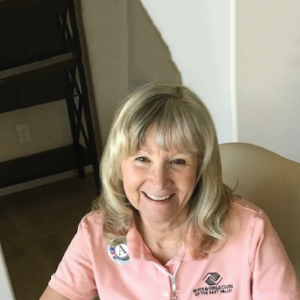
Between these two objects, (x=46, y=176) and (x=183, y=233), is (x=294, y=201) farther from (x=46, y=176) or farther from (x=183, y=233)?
(x=46, y=176)

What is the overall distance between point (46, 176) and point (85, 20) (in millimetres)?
871

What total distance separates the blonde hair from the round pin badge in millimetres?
155

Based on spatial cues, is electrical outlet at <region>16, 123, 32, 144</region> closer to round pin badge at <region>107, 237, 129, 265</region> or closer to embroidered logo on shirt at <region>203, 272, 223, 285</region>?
round pin badge at <region>107, 237, 129, 265</region>

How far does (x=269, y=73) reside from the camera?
176cm

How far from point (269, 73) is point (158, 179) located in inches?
29.2

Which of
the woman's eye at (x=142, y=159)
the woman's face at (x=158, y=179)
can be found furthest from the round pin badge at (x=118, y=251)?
the woman's eye at (x=142, y=159)

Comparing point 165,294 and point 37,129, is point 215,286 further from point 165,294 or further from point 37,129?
point 37,129

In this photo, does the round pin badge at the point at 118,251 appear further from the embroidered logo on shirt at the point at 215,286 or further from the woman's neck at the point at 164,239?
the embroidered logo on shirt at the point at 215,286

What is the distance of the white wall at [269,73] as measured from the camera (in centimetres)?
168

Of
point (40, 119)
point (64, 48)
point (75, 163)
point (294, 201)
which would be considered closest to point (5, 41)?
point (64, 48)

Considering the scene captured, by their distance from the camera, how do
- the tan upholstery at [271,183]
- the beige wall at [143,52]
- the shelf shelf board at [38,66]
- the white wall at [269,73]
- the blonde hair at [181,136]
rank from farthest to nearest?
the shelf shelf board at [38,66], the beige wall at [143,52], the white wall at [269,73], the tan upholstery at [271,183], the blonde hair at [181,136]

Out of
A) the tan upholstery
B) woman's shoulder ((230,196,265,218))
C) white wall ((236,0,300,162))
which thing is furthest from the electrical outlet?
woman's shoulder ((230,196,265,218))

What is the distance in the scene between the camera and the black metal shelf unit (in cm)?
280

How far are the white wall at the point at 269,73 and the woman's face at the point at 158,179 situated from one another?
2.11 feet
